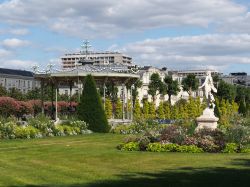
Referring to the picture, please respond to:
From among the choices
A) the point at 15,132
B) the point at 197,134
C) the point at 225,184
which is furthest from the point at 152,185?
the point at 15,132

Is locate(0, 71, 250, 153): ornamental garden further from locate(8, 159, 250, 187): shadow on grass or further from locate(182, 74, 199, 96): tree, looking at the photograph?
locate(182, 74, 199, 96): tree

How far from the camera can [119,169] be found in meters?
14.3

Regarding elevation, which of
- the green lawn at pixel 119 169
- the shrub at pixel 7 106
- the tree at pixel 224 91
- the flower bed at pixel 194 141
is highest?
the tree at pixel 224 91

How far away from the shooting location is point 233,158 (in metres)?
17.0

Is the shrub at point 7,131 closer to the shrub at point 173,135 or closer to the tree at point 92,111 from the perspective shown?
the tree at point 92,111

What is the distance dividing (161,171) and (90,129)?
22067mm

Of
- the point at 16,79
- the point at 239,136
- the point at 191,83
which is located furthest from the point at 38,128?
the point at 16,79

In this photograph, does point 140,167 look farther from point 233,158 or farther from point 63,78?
point 63,78

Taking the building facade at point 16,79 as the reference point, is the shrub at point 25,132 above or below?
below

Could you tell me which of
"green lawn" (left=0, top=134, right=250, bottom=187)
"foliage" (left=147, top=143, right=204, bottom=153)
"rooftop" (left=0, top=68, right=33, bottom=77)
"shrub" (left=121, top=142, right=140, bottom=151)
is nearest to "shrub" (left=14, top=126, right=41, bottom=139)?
"green lawn" (left=0, top=134, right=250, bottom=187)

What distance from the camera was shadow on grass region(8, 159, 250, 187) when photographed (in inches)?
456

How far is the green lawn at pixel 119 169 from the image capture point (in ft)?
39.3

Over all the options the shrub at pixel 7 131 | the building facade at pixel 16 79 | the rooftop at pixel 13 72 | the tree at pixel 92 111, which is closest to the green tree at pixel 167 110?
the tree at pixel 92 111

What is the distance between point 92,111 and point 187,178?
23.5m
